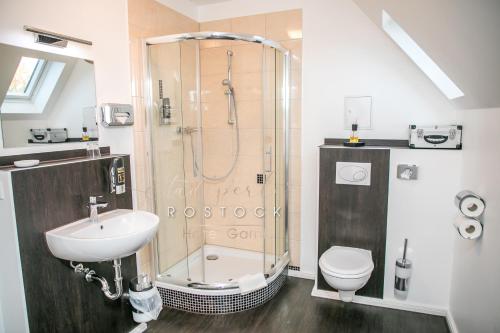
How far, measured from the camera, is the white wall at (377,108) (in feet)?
7.95

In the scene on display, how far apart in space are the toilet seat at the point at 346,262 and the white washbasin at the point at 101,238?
1.23 meters

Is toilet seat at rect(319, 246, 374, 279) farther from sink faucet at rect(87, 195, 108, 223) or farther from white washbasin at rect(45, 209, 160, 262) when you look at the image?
sink faucet at rect(87, 195, 108, 223)

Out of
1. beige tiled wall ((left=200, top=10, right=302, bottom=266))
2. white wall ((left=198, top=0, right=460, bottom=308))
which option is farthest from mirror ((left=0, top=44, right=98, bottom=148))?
white wall ((left=198, top=0, right=460, bottom=308))

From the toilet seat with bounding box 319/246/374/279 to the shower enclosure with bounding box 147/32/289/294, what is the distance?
55 cm

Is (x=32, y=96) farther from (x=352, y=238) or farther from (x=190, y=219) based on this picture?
(x=352, y=238)

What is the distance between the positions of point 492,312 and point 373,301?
3.67 feet

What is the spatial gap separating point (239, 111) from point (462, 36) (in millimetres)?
1965

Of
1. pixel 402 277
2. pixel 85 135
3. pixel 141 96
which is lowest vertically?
pixel 402 277

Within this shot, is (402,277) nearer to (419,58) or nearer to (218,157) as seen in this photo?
(419,58)

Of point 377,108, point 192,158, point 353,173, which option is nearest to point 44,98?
point 192,158

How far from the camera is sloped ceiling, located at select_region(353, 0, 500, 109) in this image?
1144 millimetres

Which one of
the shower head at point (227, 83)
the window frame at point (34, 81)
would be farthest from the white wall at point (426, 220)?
the window frame at point (34, 81)

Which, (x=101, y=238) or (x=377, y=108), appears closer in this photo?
(x=101, y=238)

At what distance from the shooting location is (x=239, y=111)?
303cm
